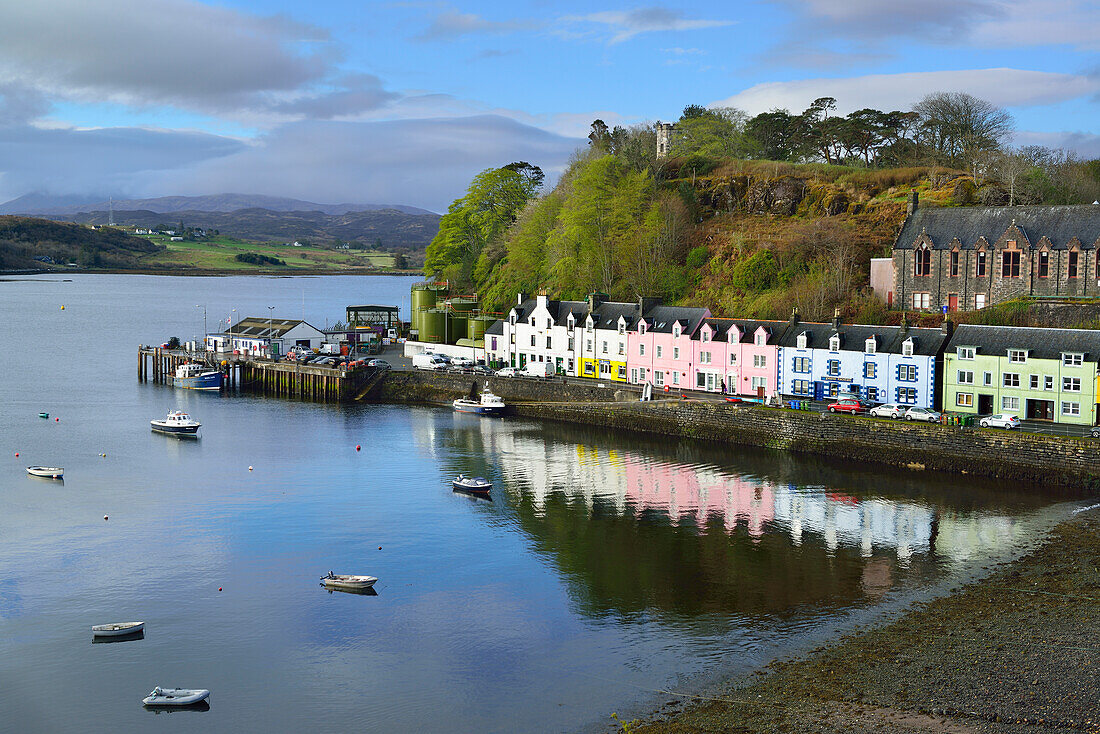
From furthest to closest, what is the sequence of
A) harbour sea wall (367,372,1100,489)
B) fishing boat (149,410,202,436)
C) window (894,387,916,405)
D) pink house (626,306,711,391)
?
pink house (626,306,711,391), fishing boat (149,410,202,436), window (894,387,916,405), harbour sea wall (367,372,1100,489)

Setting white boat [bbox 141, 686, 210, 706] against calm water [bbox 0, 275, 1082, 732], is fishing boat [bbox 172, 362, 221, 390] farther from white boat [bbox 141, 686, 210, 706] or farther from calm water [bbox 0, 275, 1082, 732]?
white boat [bbox 141, 686, 210, 706]

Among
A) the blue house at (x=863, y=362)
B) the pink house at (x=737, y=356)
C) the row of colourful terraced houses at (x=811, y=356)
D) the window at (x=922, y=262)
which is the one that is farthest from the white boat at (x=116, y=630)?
the window at (x=922, y=262)

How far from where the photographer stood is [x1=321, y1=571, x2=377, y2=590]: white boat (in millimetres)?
29000

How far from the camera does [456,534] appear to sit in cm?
3541

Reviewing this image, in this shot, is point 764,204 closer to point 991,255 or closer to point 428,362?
point 991,255

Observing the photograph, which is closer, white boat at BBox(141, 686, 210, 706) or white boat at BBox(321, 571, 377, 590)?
white boat at BBox(141, 686, 210, 706)

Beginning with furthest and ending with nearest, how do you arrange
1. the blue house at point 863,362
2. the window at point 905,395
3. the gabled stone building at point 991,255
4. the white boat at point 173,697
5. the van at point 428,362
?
1. the van at point 428,362
2. the gabled stone building at point 991,255
3. the window at point 905,395
4. the blue house at point 863,362
5. the white boat at point 173,697

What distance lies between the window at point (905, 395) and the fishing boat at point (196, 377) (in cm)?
4978

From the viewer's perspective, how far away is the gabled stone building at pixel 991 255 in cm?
5303

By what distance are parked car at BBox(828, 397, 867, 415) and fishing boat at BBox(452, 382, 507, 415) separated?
71.7 ft

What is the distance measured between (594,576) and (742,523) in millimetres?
8537

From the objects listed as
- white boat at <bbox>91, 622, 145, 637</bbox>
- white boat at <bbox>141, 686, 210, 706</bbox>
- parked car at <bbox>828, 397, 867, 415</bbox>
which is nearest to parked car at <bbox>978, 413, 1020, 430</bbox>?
parked car at <bbox>828, 397, 867, 415</bbox>

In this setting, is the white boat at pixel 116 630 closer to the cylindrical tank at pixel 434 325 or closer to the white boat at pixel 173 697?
the white boat at pixel 173 697

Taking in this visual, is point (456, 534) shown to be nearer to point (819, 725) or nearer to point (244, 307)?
point (819, 725)
